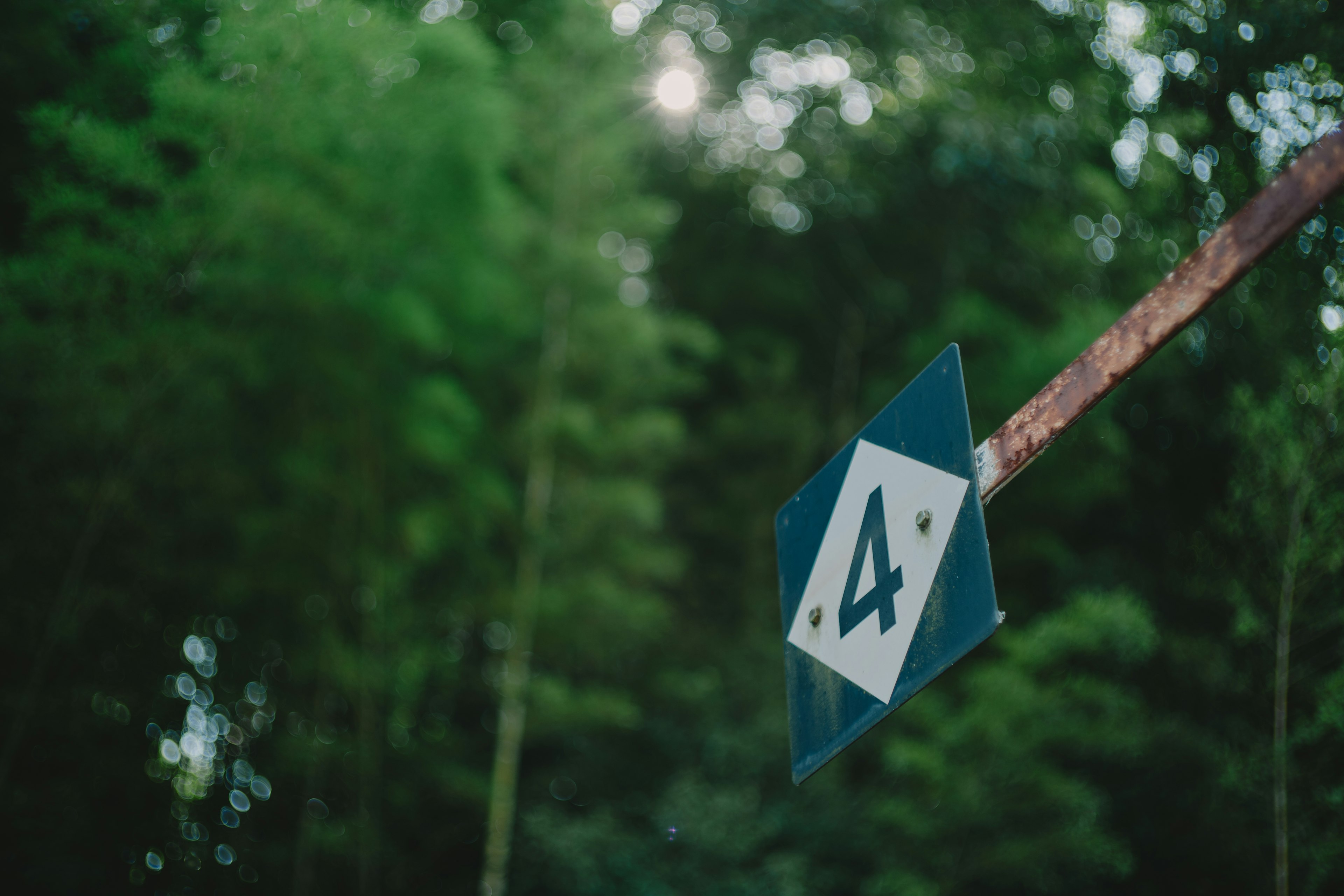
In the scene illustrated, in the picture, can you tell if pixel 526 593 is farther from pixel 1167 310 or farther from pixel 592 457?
pixel 1167 310

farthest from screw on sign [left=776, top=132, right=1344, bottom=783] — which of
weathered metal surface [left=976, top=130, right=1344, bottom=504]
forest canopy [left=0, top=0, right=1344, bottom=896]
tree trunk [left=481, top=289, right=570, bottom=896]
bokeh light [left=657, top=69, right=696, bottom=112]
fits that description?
bokeh light [left=657, top=69, right=696, bottom=112]

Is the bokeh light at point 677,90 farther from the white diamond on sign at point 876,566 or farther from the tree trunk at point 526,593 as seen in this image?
the white diamond on sign at point 876,566

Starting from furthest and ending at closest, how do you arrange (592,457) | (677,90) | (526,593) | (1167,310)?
1. (677,90)
2. (592,457)
3. (526,593)
4. (1167,310)

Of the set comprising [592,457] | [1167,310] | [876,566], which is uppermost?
[1167,310]

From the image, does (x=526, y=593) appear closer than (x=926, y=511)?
No

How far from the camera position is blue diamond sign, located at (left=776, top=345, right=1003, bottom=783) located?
2.78 feet

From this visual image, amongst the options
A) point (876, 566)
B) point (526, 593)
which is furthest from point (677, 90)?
point (876, 566)

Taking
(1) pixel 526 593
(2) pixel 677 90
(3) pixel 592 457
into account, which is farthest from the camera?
(2) pixel 677 90

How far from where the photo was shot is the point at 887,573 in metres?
0.96

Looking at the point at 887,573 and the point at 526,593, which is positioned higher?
the point at 887,573

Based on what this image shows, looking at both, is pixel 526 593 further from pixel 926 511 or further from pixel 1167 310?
pixel 1167 310

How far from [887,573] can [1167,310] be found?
15.7 inches

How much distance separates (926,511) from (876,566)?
→ 0.10 metres

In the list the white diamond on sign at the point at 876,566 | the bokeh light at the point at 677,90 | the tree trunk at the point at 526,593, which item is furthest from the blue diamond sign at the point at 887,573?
the bokeh light at the point at 677,90
